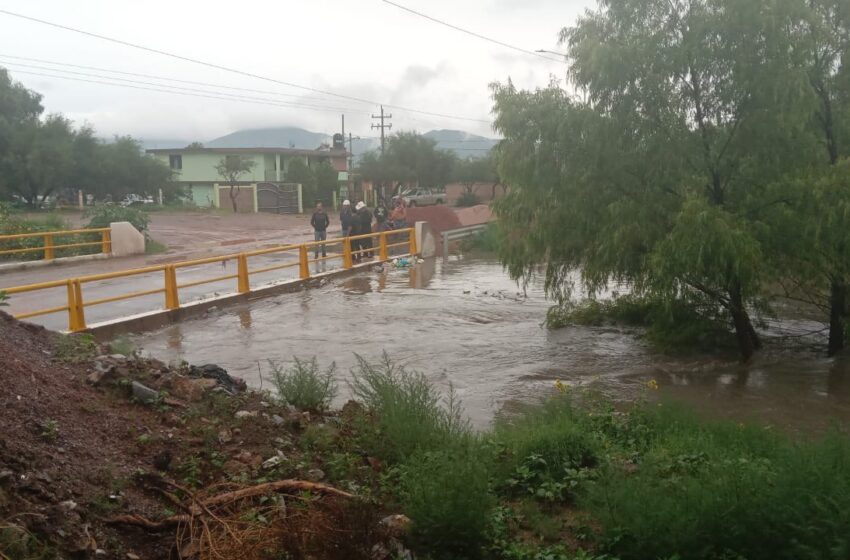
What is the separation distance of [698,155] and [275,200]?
47418 millimetres

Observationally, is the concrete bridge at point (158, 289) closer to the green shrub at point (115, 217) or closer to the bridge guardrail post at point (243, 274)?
the bridge guardrail post at point (243, 274)

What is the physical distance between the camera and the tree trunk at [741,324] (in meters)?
12.9

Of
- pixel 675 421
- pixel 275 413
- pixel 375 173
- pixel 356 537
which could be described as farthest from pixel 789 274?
pixel 375 173

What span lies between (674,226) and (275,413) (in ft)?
23.1

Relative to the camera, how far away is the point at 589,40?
13.0m

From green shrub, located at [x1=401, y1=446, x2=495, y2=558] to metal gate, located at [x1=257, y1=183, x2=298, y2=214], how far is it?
5299 centimetres

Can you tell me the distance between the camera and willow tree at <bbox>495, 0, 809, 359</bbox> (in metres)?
12.2

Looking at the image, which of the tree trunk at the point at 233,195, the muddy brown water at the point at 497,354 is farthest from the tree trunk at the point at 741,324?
the tree trunk at the point at 233,195

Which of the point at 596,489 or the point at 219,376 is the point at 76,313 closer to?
the point at 219,376

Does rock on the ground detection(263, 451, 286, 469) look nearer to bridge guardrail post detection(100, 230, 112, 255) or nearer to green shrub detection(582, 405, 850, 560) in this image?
green shrub detection(582, 405, 850, 560)

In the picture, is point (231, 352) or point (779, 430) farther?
point (231, 352)

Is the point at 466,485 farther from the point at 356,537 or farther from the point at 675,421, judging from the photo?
the point at 675,421

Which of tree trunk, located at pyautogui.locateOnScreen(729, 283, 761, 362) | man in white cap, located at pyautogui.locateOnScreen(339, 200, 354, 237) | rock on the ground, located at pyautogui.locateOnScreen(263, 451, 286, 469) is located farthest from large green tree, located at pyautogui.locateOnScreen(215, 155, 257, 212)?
rock on the ground, located at pyautogui.locateOnScreen(263, 451, 286, 469)

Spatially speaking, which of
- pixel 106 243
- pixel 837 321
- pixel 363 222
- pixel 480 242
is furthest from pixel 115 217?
pixel 837 321
